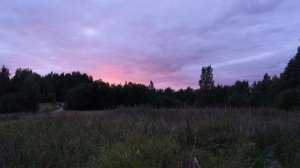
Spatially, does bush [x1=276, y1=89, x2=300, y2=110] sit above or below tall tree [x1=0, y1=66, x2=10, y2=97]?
below

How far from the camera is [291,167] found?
7.40m

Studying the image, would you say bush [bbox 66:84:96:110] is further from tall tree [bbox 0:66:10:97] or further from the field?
the field

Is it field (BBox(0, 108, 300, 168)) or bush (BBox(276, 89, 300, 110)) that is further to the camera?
bush (BBox(276, 89, 300, 110))

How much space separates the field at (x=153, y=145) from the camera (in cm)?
663

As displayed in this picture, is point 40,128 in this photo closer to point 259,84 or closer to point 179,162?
point 179,162

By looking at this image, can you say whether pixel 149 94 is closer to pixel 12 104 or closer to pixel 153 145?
pixel 12 104

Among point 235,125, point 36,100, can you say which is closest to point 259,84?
point 36,100

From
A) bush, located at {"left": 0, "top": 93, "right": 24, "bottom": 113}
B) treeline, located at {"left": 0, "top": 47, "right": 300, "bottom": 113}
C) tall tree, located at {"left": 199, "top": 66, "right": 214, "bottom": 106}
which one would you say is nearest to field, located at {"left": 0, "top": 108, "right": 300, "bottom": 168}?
treeline, located at {"left": 0, "top": 47, "right": 300, "bottom": 113}

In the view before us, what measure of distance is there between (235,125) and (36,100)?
6303 cm

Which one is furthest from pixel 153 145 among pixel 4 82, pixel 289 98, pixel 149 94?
pixel 4 82

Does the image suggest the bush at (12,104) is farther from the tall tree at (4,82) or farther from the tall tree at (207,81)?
the tall tree at (207,81)

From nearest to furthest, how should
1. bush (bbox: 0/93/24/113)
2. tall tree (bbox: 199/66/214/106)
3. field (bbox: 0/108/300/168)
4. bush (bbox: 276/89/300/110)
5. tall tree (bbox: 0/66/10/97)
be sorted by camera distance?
field (bbox: 0/108/300/168), bush (bbox: 276/89/300/110), bush (bbox: 0/93/24/113), tall tree (bbox: 199/66/214/106), tall tree (bbox: 0/66/10/97)

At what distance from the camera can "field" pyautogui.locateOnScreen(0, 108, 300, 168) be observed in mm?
6629

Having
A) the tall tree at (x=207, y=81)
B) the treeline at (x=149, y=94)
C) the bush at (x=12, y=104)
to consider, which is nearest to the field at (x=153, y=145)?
the treeline at (x=149, y=94)
